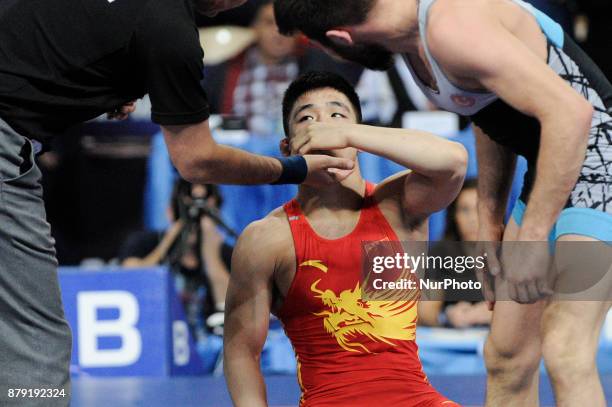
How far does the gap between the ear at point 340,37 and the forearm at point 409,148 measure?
22cm

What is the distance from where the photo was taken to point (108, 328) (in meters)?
4.47

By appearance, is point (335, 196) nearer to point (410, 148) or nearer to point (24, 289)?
point (410, 148)

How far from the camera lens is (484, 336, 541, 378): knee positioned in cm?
257

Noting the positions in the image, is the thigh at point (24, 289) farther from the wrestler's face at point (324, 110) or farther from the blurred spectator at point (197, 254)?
the blurred spectator at point (197, 254)

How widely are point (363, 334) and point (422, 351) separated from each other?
8.70ft

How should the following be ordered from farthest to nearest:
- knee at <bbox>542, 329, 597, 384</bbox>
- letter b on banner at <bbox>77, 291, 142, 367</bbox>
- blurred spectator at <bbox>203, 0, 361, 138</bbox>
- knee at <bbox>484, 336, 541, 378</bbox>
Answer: blurred spectator at <bbox>203, 0, 361, 138</bbox> < letter b on banner at <bbox>77, 291, 142, 367</bbox> < knee at <bbox>484, 336, 541, 378</bbox> < knee at <bbox>542, 329, 597, 384</bbox>

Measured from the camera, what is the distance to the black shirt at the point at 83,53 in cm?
209

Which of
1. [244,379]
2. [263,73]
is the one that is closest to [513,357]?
[244,379]

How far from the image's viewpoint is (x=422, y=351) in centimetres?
505

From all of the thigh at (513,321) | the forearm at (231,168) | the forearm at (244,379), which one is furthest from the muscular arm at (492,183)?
the forearm at (244,379)

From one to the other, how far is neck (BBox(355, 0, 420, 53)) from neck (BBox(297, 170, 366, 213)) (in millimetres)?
456

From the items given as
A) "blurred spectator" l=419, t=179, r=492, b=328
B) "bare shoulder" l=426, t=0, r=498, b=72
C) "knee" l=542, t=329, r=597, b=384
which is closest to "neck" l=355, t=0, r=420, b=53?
"bare shoulder" l=426, t=0, r=498, b=72

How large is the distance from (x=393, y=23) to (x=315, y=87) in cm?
42

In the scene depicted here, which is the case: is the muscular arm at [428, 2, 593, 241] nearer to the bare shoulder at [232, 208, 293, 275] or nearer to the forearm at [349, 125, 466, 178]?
the forearm at [349, 125, 466, 178]
